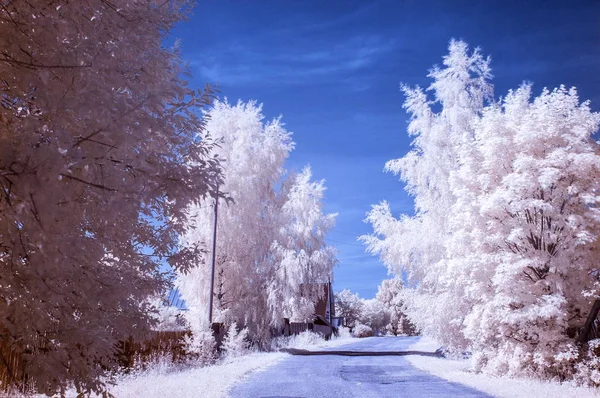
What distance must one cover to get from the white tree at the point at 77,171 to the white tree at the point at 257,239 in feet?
64.3

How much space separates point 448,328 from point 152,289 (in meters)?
12.0

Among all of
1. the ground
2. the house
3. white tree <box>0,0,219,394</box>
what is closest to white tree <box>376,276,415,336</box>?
the house

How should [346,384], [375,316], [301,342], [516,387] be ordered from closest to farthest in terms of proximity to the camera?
[516,387] → [346,384] → [301,342] → [375,316]

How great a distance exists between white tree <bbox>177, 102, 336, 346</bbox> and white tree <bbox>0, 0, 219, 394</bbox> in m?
19.6

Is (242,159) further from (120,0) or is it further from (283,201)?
(120,0)

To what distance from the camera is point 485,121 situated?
1425 centimetres

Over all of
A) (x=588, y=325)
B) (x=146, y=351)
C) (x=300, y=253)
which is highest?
(x=300, y=253)

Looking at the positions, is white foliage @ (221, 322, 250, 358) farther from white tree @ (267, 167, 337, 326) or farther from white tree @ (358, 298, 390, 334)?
white tree @ (358, 298, 390, 334)

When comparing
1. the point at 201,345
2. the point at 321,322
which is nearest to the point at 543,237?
the point at 201,345

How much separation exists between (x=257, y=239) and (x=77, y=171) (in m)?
24.8

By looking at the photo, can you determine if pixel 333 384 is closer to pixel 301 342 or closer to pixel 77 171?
pixel 77 171

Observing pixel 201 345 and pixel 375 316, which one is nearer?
pixel 201 345

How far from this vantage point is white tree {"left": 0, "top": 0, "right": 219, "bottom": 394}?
338 centimetres

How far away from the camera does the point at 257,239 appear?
28.3m
